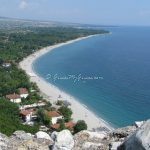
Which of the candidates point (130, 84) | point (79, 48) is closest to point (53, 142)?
point (130, 84)

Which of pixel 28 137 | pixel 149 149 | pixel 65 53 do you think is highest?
pixel 149 149

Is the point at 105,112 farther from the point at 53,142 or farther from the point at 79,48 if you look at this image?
the point at 79,48

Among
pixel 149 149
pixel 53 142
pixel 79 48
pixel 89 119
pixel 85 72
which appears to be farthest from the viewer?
pixel 79 48

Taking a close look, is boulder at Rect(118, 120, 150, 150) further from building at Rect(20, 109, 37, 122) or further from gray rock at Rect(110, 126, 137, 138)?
building at Rect(20, 109, 37, 122)

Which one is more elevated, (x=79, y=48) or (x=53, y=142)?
(x=53, y=142)

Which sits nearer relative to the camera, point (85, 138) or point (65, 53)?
point (85, 138)

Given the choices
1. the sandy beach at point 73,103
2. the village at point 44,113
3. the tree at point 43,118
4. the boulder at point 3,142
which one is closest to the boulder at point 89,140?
the boulder at point 3,142

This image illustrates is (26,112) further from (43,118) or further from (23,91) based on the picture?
(23,91)

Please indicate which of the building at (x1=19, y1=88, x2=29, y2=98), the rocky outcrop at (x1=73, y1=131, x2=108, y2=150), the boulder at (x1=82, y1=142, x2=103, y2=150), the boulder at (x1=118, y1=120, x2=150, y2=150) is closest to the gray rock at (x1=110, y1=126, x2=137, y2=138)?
the rocky outcrop at (x1=73, y1=131, x2=108, y2=150)

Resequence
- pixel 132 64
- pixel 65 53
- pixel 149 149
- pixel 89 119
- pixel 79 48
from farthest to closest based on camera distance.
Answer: pixel 79 48 < pixel 65 53 < pixel 132 64 < pixel 89 119 < pixel 149 149
